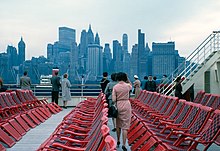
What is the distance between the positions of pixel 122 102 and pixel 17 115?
4299 millimetres

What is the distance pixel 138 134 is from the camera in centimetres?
766

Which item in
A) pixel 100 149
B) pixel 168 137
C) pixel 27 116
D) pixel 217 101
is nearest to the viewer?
pixel 100 149

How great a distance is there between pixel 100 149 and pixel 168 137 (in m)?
3.40

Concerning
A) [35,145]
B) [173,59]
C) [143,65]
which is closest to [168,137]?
[35,145]

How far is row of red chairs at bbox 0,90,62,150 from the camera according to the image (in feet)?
28.7

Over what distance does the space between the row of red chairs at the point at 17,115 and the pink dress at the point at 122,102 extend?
7.94 ft

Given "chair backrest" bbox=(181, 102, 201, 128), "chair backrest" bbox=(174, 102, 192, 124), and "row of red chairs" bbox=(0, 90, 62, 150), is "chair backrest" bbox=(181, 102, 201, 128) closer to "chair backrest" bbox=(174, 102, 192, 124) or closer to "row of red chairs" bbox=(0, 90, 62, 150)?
"chair backrest" bbox=(174, 102, 192, 124)

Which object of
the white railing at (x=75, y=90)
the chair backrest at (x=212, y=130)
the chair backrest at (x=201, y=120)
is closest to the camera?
the chair backrest at (x=212, y=130)

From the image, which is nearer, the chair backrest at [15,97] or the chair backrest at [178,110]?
the chair backrest at [178,110]

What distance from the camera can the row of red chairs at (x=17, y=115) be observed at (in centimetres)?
876

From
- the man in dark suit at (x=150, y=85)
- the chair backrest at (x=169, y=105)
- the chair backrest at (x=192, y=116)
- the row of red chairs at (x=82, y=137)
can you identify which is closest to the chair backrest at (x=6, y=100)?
the row of red chairs at (x=82, y=137)

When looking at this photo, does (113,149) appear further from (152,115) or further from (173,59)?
(173,59)

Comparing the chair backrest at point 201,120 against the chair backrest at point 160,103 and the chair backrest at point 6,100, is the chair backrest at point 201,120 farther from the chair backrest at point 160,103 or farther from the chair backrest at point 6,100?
the chair backrest at point 6,100

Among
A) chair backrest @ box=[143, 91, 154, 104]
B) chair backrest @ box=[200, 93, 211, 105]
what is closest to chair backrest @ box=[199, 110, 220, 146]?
chair backrest @ box=[200, 93, 211, 105]
